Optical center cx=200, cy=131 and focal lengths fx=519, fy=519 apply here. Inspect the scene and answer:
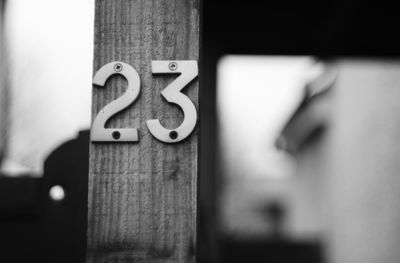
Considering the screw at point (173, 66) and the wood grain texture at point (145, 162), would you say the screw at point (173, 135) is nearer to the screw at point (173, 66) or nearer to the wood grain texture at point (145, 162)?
the wood grain texture at point (145, 162)

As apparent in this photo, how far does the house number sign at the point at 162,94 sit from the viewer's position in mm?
977

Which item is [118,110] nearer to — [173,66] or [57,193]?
[173,66]

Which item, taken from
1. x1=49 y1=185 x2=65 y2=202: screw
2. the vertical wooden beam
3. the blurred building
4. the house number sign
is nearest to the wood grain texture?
the house number sign

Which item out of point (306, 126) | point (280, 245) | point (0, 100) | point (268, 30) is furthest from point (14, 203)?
point (306, 126)

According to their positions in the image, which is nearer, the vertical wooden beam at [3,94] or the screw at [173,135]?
the screw at [173,135]

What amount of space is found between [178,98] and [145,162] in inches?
5.4

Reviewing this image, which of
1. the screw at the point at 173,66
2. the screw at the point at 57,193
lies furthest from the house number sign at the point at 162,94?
the screw at the point at 57,193

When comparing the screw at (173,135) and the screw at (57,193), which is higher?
the screw at (173,135)

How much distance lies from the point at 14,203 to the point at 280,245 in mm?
6893

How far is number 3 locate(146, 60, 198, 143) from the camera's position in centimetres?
98

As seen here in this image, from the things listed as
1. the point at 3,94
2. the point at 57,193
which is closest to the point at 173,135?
the point at 57,193

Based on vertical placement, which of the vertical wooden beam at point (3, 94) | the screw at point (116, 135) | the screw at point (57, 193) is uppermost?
the vertical wooden beam at point (3, 94)

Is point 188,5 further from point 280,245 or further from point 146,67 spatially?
point 280,245

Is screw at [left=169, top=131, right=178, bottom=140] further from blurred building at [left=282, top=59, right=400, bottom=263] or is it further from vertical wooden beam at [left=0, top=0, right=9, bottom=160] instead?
blurred building at [left=282, top=59, right=400, bottom=263]
